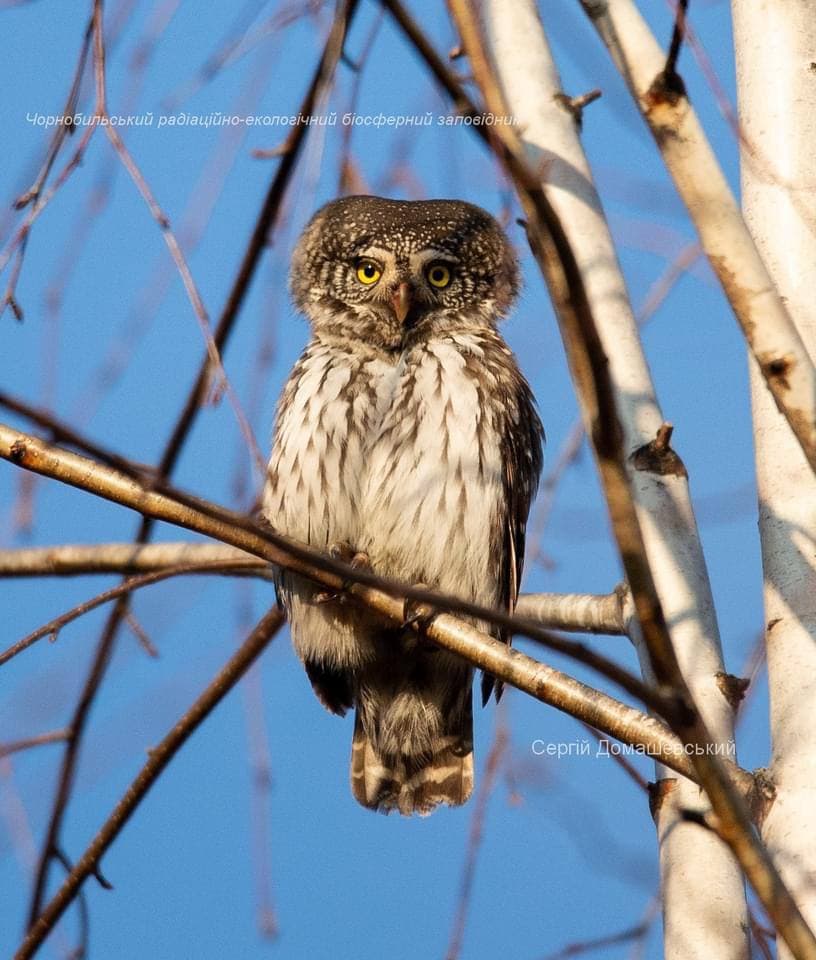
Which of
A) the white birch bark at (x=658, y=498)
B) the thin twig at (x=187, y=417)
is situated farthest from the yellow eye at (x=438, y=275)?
the white birch bark at (x=658, y=498)

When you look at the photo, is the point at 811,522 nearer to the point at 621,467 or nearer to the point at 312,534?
the point at 621,467

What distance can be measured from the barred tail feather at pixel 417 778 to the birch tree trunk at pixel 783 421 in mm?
2234

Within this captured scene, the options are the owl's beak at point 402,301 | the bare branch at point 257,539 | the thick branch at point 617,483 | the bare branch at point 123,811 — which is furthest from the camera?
the owl's beak at point 402,301

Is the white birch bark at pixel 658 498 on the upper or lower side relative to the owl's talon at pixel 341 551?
lower

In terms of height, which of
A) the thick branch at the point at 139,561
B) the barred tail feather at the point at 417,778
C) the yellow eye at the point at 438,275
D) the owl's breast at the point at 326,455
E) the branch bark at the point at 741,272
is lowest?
the branch bark at the point at 741,272

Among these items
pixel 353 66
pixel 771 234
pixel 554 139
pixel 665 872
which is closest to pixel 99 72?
pixel 353 66

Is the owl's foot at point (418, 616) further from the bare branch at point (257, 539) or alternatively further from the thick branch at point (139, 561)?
the thick branch at point (139, 561)

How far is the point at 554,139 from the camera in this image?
3180 millimetres

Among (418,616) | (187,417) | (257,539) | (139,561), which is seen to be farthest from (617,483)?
(139,561)

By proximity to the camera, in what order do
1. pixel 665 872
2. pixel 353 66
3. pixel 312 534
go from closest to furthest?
pixel 665 872, pixel 353 66, pixel 312 534

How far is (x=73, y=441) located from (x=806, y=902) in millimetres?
1528

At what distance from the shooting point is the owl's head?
15.6ft

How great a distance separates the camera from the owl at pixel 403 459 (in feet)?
13.8

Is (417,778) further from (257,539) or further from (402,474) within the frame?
(257,539)
